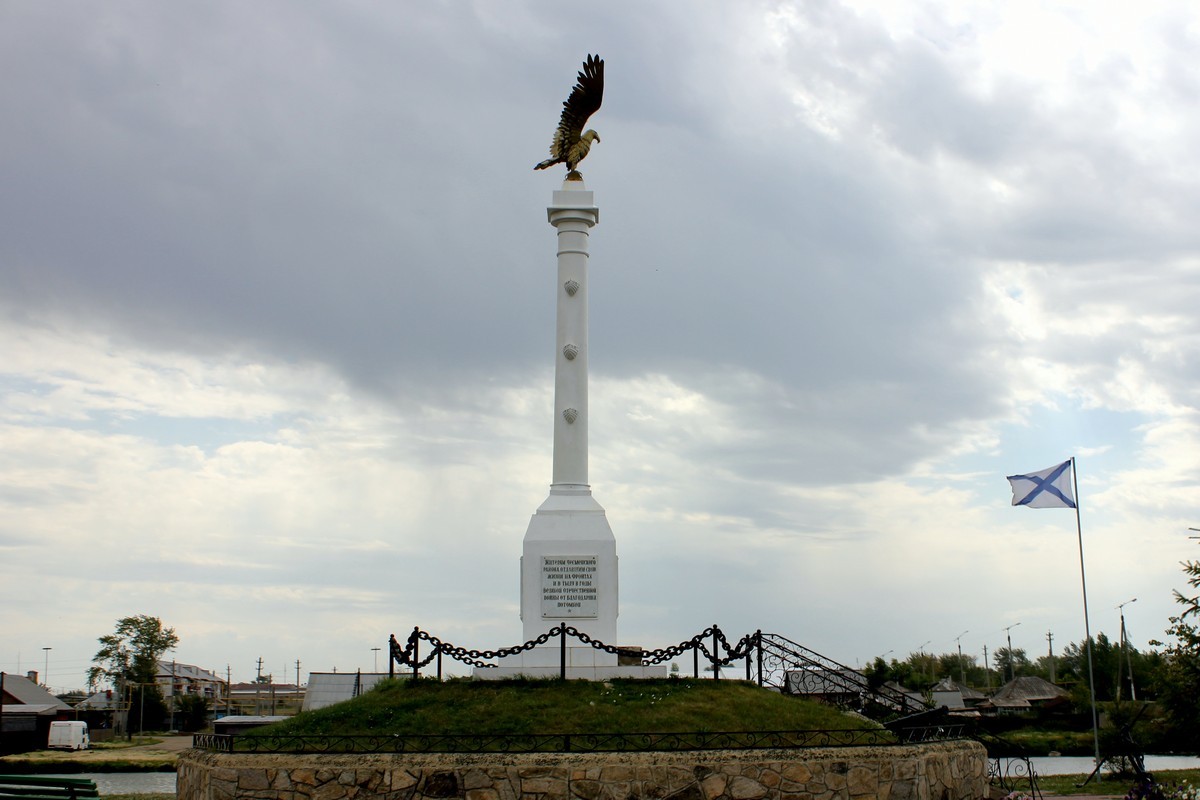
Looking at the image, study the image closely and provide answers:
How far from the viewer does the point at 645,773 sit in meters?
12.8

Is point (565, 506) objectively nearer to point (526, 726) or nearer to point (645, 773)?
point (526, 726)

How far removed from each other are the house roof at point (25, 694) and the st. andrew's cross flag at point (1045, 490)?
40375 mm

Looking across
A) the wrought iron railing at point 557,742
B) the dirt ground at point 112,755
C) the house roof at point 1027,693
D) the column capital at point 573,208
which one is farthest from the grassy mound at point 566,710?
the house roof at point 1027,693

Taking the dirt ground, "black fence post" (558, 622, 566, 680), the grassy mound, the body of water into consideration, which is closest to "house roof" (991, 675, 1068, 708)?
the dirt ground

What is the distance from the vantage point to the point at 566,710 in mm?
14688

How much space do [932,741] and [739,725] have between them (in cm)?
251

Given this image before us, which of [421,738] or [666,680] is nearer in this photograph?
[421,738]

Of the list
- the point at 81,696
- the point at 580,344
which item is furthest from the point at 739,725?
the point at 81,696

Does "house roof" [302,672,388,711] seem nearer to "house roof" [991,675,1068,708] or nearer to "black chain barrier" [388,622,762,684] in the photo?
"black chain barrier" [388,622,762,684]

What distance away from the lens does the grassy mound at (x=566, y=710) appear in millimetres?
14117

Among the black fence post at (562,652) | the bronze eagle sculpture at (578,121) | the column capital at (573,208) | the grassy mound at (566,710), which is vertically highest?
the bronze eagle sculpture at (578,121)

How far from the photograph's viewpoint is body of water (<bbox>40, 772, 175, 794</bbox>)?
26203 mm

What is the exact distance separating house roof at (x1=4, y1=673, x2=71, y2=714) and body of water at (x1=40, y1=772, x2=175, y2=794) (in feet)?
46.7

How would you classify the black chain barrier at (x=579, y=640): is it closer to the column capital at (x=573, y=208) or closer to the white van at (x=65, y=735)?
the column capital at (x=573, y=208)
